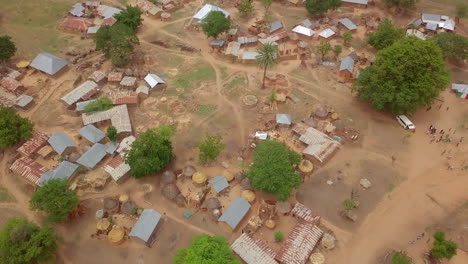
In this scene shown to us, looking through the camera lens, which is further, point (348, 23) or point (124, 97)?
point (348, 23)

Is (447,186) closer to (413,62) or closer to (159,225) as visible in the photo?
(413,62)

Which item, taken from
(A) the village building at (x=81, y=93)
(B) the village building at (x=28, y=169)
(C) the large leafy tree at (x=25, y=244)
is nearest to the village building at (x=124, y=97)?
(A) the village building at (x=81, y=93)

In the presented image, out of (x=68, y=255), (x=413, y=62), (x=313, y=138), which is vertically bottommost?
(x=68, y=255)

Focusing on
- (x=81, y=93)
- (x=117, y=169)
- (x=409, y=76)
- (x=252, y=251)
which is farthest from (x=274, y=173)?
(x=81, y=93)

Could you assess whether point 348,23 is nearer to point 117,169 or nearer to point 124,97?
point 124,97

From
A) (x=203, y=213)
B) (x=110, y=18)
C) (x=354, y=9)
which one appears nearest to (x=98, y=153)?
(x=203, y=213)

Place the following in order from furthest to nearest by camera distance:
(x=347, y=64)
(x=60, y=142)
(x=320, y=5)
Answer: (x=320, y=5) < (x=347, y=64) < (x=60, y=142)
